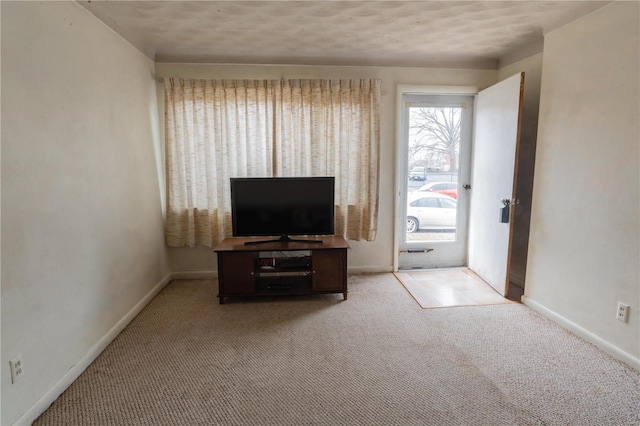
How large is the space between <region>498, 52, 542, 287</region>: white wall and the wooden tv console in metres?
1.84

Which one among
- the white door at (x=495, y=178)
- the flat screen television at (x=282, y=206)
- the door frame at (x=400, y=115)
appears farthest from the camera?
the door frame at (x=400, y=115)

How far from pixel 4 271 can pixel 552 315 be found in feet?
11.7

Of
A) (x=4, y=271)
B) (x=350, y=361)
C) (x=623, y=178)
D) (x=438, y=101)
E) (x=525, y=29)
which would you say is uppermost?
(x=525, y=29)

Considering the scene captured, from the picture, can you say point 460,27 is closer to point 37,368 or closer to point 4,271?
point 4,271

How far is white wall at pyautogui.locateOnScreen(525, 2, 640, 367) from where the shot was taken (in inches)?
76.8

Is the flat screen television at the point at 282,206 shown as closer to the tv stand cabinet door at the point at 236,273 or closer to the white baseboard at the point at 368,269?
the tv stand cabinet door at the point at 236,273

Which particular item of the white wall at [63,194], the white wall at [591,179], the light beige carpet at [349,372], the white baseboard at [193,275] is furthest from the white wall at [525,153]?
the white wall at [63,194]

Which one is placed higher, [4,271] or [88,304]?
[4,271]

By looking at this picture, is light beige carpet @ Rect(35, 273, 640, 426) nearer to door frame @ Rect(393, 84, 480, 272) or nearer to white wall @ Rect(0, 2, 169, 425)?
white wall @ Rect(0, 2, 169, 425)

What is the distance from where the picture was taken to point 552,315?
256 cm

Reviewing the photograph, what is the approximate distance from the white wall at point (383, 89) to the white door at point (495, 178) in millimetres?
475

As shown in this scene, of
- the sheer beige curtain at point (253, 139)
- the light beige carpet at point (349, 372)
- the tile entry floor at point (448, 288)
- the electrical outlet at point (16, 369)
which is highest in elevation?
the sheer beige curtain at point (253, 139)

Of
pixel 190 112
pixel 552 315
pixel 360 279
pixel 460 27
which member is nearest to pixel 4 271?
pixel 190 112

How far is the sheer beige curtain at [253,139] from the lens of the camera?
322cm
